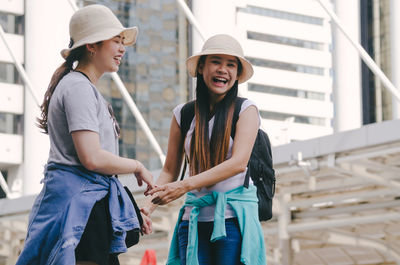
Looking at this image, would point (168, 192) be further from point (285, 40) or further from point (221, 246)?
point (285, 40)

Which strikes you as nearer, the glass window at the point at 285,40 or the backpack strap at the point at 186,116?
the backpack strap at the point at 186,116

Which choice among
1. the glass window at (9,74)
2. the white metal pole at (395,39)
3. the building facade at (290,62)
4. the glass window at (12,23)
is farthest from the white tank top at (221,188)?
the building facade at (290,62)

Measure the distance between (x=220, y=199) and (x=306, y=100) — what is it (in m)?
81.8

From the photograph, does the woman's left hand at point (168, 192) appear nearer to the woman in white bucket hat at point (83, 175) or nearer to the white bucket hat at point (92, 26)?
the woman in white bucket hat at point (83, 175)

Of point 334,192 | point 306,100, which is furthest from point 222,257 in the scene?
point 306,100

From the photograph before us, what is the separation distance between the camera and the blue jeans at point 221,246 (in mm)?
4547

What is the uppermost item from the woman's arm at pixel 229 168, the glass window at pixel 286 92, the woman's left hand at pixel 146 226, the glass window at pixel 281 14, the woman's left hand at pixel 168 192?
the glass window at pixel 281 14

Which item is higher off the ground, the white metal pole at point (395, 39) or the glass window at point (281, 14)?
the glass window at point (281, 14)

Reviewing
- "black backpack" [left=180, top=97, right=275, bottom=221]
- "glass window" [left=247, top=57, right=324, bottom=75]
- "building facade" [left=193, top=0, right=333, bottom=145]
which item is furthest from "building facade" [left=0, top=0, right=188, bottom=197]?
"black backpack" [left=180, top=97, right=275, bottom=221]

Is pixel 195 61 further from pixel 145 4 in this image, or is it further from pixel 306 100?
pixel 306 100

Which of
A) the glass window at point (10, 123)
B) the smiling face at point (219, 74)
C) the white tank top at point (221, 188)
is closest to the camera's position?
the white tank top at point (221, 188)

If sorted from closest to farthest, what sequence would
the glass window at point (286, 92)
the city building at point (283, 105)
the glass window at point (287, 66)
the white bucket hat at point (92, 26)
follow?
the white bucket hat at point (92, 26), the city building at point (283, 105), the glass window at point (286, 92), the glass window at point (287, 66)

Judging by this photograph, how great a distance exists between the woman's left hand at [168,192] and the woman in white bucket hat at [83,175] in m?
0.16

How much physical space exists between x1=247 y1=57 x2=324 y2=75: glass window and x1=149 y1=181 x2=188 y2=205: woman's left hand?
2981 inches
